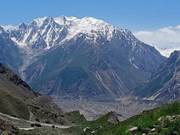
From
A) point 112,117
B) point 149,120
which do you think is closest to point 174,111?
point 149,120

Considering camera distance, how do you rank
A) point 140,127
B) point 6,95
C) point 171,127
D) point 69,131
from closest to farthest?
1. point 171,127
2. point 140,127
3. point 69,131
4. point 6,95

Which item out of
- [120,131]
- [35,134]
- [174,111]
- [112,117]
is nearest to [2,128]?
[35,134]

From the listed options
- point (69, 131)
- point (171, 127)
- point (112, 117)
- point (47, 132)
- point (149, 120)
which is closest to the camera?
point (171, 127)

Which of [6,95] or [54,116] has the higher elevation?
[6,95]

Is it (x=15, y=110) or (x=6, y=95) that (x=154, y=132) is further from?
(x=6, y=95)

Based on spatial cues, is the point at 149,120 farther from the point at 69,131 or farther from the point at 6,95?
the point at 6,95

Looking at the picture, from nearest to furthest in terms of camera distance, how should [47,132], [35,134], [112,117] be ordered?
[35,134] < [47,132] < [112,117]

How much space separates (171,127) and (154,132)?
1298 millimetres

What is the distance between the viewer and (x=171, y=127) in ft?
76.4

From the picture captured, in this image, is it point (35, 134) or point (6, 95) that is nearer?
point (35, 134)

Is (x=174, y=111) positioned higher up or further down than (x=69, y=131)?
higher up

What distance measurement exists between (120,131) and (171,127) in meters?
4.48

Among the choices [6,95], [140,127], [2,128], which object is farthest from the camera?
[6,95]

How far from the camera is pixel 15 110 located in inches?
3787
